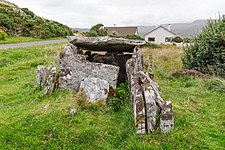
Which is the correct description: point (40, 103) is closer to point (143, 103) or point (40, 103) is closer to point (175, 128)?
point (143, 103)

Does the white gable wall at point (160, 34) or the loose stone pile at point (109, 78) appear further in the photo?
the white gable wall at point (160, 34)

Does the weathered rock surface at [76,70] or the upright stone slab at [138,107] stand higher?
the weathered rock surface at [76,70]

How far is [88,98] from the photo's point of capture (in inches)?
257

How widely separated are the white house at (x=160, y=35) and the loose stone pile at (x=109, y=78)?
157ft

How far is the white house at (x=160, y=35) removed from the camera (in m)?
55.2

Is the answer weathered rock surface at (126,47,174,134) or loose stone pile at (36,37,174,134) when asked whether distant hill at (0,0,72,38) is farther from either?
weathered rock surface at (126,47,174,134)

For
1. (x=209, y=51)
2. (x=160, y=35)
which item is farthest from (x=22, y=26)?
(x=160, y=35)

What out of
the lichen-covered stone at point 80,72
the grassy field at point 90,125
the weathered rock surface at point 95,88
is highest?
the lichen-covered stone at point 80,72

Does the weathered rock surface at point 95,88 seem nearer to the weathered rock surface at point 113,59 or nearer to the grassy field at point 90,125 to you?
the grassy field at point 90,125

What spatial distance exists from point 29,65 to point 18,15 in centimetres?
2805

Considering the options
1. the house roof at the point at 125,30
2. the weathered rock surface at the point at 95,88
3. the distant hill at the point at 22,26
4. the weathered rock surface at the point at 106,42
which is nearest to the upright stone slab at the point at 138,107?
the weathered rock surface at the point at 95,88

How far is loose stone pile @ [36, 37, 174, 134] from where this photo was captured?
5.45m

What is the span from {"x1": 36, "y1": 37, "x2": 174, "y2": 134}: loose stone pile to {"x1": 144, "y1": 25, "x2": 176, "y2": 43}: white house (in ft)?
157

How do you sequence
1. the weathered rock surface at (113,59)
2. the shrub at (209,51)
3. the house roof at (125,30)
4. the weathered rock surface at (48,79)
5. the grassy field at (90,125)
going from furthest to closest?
the house roof at (125,30)
the shrub at (209,51)
the weathered rock surface at (113,59)
the weathered rock surface at (48,79)
the grassy field at (90,125)
